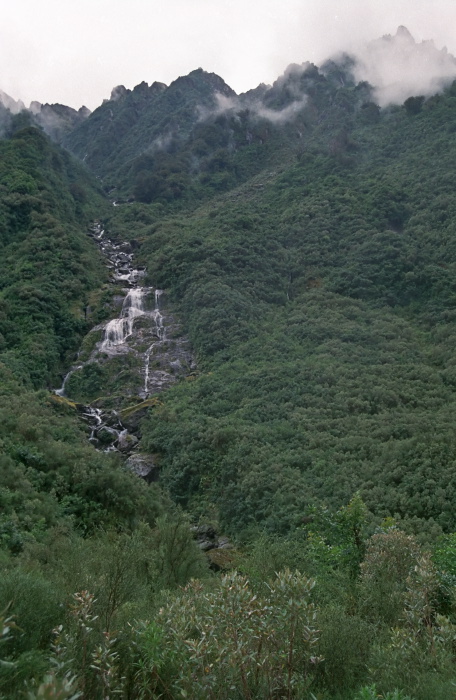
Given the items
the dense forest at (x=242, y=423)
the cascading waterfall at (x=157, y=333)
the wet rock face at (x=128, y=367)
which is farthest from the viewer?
the cascading waterfall at (x=157, y=333)

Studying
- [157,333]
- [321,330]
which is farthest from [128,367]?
[321,330]

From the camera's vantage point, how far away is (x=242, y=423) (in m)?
29.5

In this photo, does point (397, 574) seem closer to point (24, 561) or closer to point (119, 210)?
point (24, 561)

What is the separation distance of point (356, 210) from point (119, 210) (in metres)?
40.9

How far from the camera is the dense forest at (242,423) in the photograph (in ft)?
17.2

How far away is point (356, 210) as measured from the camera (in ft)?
197

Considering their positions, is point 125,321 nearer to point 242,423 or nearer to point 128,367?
point 128,367

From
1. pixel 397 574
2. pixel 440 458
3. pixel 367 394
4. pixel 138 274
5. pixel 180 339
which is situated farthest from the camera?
pixel 138 274

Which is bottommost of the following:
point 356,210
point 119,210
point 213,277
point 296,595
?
point 296,595

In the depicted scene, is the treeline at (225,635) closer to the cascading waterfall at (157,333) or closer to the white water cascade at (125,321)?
the cascading waterfall at (157,333)

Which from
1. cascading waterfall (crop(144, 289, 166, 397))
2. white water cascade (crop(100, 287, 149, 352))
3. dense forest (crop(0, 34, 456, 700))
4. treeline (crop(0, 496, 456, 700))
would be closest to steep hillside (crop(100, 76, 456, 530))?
dense forest (crop(0, 34, 456, 700))

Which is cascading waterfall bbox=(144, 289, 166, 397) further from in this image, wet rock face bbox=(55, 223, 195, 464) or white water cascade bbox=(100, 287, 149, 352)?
white water cascade bbox=(100, 287, 149, 352)

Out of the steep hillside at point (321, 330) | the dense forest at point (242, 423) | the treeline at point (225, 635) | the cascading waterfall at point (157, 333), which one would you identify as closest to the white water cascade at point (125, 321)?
the dense forest at point (242, 423)

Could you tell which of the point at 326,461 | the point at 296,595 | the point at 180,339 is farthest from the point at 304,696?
the point at 180,339
